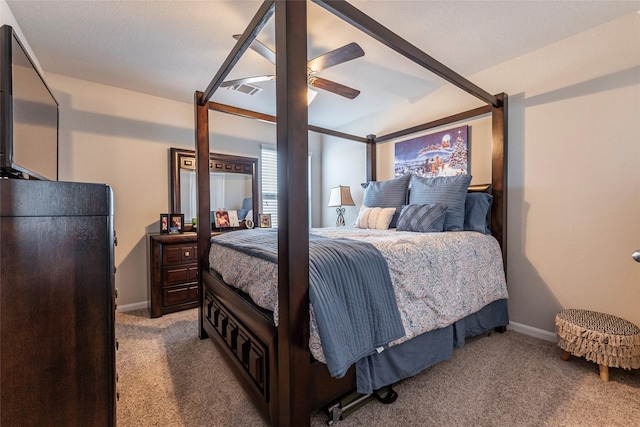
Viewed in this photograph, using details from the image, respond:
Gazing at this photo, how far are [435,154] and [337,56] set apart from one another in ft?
5.81

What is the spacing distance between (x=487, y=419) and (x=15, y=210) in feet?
7.00

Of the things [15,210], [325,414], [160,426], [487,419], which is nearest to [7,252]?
[15,210]

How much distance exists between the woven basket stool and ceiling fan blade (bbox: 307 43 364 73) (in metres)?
2.40

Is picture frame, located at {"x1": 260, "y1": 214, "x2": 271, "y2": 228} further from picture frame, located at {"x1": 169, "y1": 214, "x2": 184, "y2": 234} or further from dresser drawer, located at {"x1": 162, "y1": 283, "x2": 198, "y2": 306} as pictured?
dresser drawer, located at {"x1": 162, "y1": 283, "x2": 198, "y2": 306}

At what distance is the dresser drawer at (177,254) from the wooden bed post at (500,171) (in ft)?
10.3

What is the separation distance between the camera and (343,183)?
454 centimetres

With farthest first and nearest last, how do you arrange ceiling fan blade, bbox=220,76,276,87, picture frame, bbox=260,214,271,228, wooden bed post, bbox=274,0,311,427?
picture frame, bbox=260,214,271,228, ceiling fan blade, bbox=220,76,276,87, wooden bed post, bbox=274,0,311,427

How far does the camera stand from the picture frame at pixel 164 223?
324 cm

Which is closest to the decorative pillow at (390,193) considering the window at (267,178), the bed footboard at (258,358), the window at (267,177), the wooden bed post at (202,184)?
the window at (267,177)

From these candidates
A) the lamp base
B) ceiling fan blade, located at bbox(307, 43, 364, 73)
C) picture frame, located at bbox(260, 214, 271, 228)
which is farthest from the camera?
the lamp base

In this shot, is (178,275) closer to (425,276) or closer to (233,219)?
Answer: (233,219)

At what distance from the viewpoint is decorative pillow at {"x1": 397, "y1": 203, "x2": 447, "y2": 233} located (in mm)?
2422

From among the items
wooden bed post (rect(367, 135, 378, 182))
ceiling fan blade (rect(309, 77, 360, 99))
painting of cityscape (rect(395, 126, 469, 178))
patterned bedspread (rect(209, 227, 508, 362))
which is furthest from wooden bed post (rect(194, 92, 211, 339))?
painting of cityscape (rect(395, 126, 469, 178))

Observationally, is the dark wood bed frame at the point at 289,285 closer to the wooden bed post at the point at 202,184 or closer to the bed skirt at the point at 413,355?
the bed skirt at the point at 413,355
